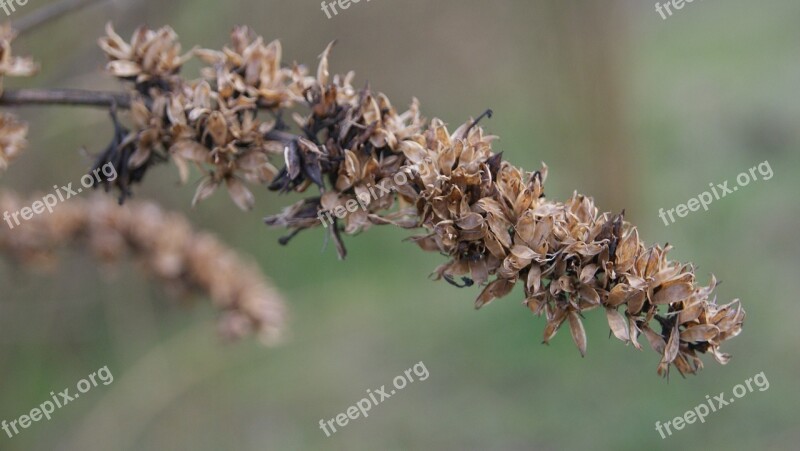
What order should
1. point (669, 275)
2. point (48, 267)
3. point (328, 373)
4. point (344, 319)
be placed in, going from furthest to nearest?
point (344, 319)
point (328, 373)
point (48, 267)
point (669, 275)

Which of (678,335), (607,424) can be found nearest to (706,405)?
(607,424)

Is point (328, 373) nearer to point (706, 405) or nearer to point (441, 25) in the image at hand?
point (706, 405)

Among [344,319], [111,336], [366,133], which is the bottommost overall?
[366,133]

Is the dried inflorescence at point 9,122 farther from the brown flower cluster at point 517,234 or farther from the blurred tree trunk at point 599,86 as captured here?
the blurred tree trunk at point 599,86

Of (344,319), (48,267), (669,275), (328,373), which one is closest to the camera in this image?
(669,275)

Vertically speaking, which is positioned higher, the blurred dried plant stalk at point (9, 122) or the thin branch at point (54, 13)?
the thin branch at point (54, 13)

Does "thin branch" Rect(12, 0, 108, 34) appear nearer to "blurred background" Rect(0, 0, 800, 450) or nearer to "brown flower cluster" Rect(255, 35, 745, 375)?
"blurred background" Rect(0, 0, 800, 450)

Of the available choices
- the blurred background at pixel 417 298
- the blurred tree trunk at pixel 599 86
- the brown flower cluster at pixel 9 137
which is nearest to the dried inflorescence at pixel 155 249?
the blurred background at pixel 417 298

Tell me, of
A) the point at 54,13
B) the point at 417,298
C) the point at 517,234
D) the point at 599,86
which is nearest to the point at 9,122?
the point at 54,13
